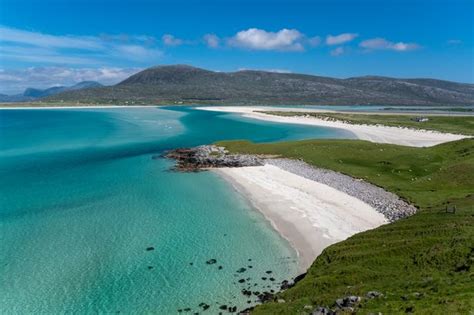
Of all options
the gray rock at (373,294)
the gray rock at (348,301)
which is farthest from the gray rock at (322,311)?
the gray rock at (373,294)

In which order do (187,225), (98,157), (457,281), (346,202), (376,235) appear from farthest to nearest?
(98,157) → (346,202) → (187,225) → (376,235) → (457,281)

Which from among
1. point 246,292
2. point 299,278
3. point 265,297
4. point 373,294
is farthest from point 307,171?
point 373,294

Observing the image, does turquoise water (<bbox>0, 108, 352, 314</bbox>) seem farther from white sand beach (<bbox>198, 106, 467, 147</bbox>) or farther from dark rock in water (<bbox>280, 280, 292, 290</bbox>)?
white sand beach (<bbox>198, 106, 467, 147</bbox>)

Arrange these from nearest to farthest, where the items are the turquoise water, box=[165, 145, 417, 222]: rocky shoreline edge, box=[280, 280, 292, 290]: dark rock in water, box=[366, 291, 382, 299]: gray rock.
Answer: box=[366, 291, 382, 299]: gray rock < the turquoise water < box=[280, 280, 292, 290]: dark rock in water < box=[165, 145, 417, 222]: rocky shoreline edge

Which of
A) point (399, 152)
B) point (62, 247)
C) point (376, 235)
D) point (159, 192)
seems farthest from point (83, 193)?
point (399, 152)

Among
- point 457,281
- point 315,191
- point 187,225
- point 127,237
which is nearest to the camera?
point 457,281

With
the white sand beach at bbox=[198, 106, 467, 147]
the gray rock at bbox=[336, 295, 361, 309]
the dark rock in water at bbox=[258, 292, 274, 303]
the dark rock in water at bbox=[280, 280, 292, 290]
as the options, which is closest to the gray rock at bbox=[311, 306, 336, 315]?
the gray rock at bbox=[336, 295, 361, 309]

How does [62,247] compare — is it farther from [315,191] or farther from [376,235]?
[315,191]
